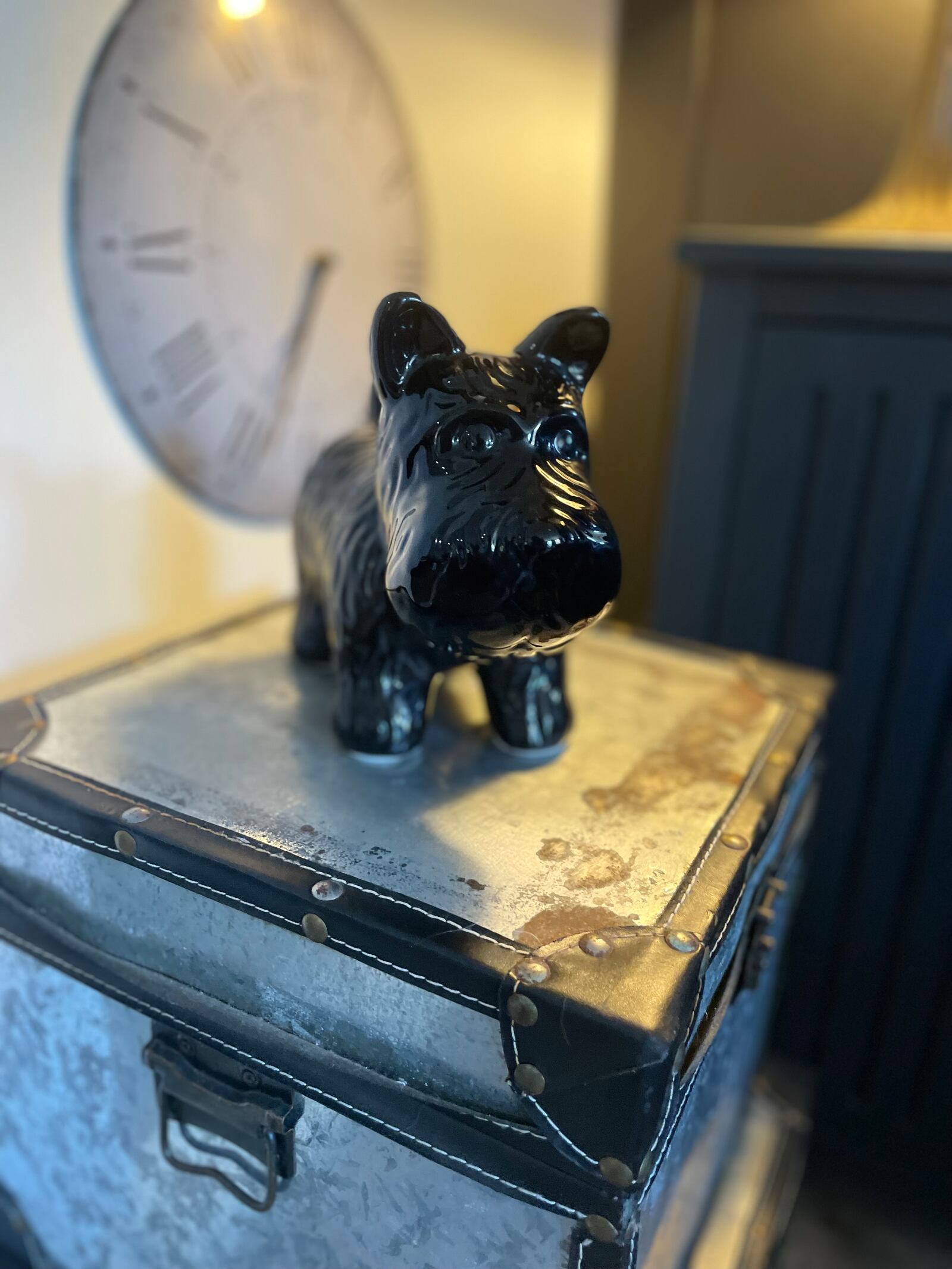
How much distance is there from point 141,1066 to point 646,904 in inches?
16.9

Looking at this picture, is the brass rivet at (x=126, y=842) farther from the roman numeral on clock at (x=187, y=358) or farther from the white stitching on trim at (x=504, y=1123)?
the roman numeral on clock at (x=187, y=358)

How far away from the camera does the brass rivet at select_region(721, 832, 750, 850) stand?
64 cm

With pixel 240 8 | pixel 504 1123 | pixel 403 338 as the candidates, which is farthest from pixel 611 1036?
pixel 240 8

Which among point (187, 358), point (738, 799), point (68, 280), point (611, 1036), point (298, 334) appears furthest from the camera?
point (298, 334)

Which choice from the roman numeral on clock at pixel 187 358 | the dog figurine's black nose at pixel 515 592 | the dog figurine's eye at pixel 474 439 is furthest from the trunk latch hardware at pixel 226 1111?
the roman numeral on clock at pixel 187 358

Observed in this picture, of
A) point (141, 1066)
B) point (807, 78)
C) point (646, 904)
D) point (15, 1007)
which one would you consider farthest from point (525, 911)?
point (807, 78)

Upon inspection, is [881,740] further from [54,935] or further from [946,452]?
[54,935]

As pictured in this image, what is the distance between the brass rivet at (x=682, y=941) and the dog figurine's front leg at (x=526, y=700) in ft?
0.78

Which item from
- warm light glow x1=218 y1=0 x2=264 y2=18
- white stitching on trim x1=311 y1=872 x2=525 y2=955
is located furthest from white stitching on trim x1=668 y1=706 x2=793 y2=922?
warm light glow x1=218 y1=0 x2=264 y2=18

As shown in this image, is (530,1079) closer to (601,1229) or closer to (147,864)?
(601,1229)

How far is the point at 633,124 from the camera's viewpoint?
1.60 meters

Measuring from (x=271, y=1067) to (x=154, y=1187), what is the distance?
22 cm

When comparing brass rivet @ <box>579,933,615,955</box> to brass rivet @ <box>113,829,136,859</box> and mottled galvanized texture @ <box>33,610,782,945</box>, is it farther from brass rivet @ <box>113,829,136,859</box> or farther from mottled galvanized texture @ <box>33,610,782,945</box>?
brass rivet @ <box>113,829,136,859</box>

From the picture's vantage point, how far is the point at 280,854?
60cm
